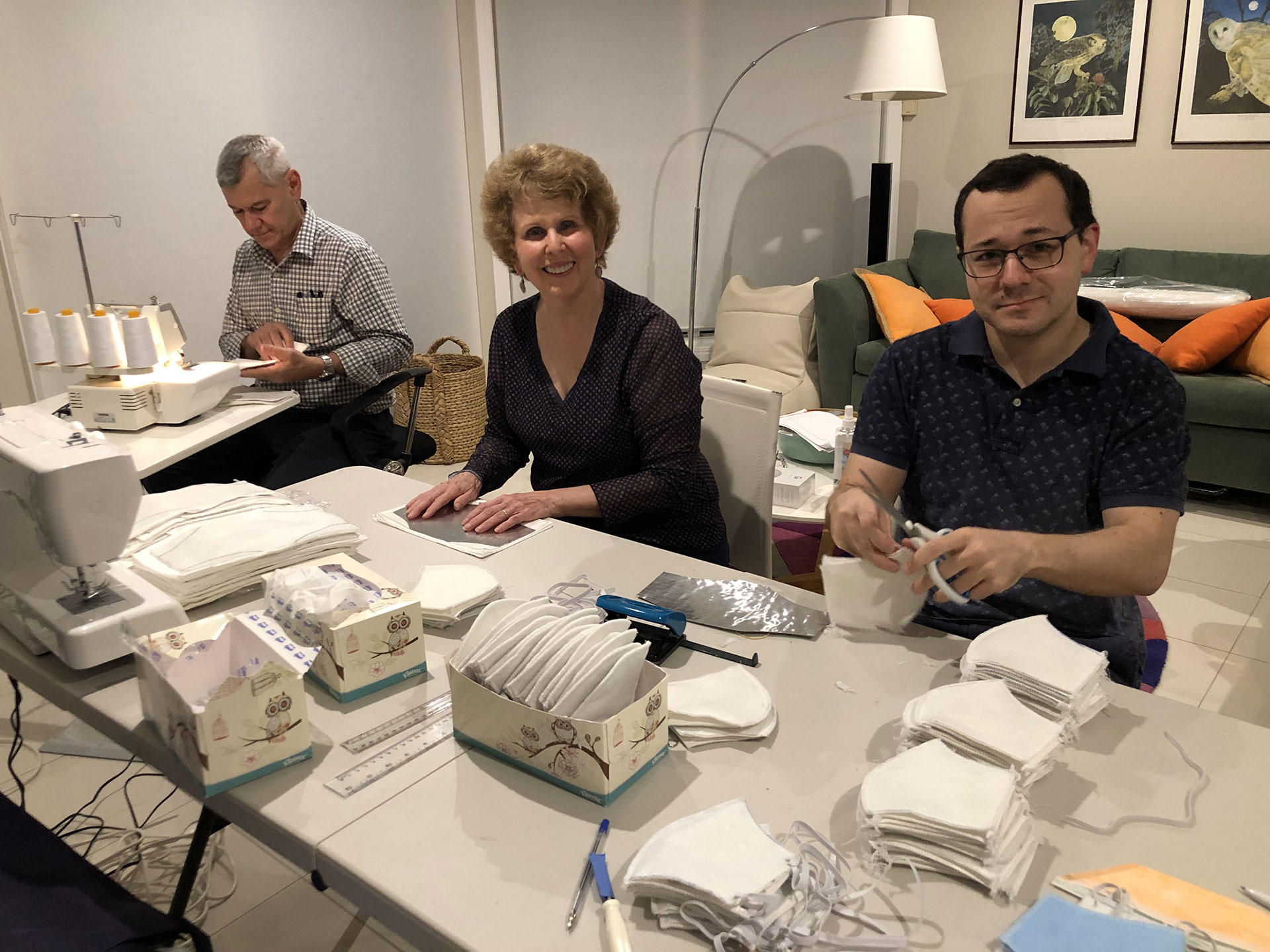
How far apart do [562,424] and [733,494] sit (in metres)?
0.44

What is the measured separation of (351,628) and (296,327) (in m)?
2.06

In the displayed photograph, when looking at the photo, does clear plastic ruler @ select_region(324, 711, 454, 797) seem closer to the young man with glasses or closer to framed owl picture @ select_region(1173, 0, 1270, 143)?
the young man with glasses

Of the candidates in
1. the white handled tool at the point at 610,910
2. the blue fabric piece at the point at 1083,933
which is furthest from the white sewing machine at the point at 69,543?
the blue fabric piece at the point at 1083,933

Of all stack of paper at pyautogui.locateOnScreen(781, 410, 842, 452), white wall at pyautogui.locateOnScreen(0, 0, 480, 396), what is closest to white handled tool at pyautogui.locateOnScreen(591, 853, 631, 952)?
stack of paper at pyautogui.locateOnScreen(781, 410, 842, 452)

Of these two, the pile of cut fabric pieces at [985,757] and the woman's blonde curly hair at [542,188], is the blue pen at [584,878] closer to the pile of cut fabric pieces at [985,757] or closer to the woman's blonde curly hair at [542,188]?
the pile of cut fabric pieces at [985,757]

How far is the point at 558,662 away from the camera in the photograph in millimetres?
1030

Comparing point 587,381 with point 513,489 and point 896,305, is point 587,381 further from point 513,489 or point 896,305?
point 896,305

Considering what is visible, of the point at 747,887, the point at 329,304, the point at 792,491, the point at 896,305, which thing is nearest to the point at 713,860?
the point at 747,887

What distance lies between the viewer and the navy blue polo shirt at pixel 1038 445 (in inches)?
56.0

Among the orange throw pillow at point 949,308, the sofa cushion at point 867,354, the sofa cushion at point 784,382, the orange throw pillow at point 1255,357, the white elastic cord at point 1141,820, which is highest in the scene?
the white elastic cord at point 1141,820

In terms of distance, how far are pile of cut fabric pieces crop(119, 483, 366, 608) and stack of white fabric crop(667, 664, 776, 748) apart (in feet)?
2.29

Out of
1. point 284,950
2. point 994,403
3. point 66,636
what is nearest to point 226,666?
point 66,636

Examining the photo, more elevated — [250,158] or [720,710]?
[250,158]

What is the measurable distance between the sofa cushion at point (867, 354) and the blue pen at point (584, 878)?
386 cm
